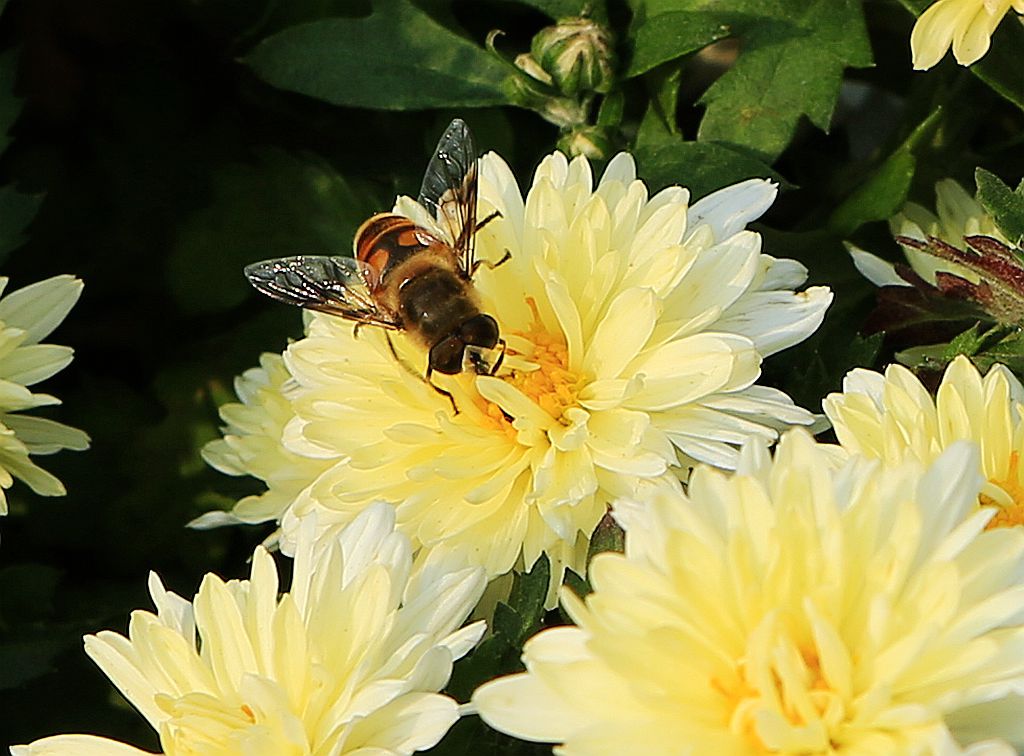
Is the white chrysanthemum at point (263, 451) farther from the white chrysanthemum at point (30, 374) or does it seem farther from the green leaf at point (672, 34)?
the green leaf at point (672, 34)

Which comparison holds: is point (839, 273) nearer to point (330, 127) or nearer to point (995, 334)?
point (995, 334)

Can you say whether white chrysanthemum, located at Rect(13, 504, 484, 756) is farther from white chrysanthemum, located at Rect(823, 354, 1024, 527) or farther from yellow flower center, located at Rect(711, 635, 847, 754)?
white chrysanthemum, located at Rect(823, 354, 1024, 527)

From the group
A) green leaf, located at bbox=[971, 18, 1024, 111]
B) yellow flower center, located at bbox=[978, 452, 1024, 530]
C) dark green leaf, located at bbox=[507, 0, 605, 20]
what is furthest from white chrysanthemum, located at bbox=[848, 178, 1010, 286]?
dark green leaf, located at bbox=[507, 0, 605, 20]

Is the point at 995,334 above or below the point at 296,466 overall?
above

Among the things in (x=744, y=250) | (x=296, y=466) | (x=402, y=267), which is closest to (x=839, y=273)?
(x=744, y=250)

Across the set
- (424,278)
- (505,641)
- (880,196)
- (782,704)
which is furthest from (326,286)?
(782,704)

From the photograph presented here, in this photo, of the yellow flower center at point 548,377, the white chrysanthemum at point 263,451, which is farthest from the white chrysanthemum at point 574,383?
the white chrysanthemum at point 263,451
